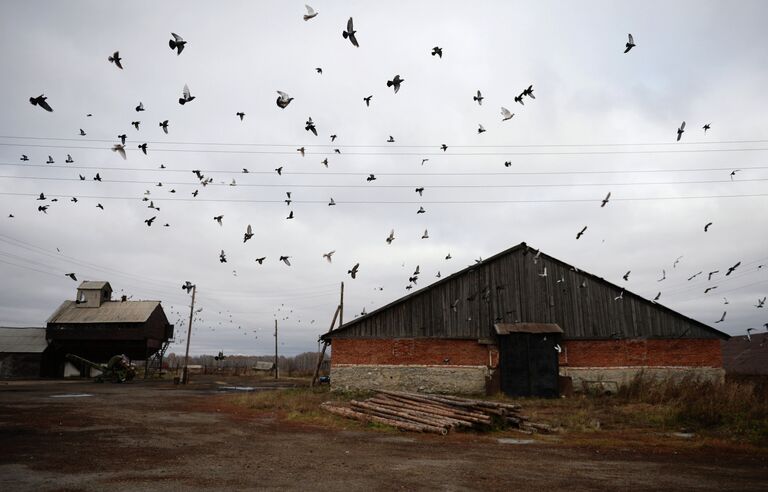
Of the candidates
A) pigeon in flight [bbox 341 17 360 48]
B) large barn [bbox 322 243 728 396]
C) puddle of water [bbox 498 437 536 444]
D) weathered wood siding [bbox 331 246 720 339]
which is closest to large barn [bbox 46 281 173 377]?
large barn [bbox 322 243 728 396]

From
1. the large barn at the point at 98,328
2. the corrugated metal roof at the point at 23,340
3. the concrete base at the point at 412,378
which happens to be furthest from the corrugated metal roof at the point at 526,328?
the corrugated metal roof at the point at 23,340

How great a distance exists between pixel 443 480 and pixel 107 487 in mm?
5626

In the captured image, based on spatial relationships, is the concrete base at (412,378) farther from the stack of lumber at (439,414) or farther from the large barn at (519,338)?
the stack of lumber at (439,414)

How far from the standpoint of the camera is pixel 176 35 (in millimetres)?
11312

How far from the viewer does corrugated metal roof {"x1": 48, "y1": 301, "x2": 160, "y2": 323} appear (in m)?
48.0

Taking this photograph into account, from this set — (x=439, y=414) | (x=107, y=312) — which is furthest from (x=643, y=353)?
(x=107, y=312)

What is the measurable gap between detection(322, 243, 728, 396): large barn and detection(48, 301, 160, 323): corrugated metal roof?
32.3 metres

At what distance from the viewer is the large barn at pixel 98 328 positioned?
4759 cm

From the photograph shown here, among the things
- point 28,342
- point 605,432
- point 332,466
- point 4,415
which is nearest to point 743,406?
point 605,432

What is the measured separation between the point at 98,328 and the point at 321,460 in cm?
4709

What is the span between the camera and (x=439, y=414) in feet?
50.1

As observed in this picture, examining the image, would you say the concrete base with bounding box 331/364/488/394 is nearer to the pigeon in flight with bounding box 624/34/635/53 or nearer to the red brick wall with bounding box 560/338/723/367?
the red brick wall with bounding box 560/338/723/367

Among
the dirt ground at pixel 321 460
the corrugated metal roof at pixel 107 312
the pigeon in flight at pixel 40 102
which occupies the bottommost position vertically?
the dirt ground at pixel 321 460

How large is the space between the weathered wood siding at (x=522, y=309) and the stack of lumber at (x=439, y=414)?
8.08m
